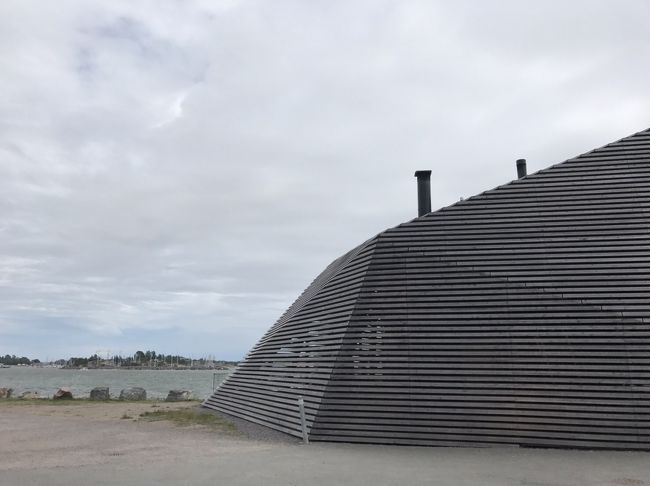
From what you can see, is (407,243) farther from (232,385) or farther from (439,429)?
(232,385)

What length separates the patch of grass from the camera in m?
13.3

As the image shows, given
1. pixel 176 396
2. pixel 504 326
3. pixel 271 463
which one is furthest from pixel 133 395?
pixel 504 326

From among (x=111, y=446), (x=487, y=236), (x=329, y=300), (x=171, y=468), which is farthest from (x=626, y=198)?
(x=111, y=446)

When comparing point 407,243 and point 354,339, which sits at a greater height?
point 407,243

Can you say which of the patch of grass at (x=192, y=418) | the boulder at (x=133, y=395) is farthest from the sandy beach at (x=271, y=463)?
the boulder at (x=133, y=395)

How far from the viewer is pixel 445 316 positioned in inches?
424

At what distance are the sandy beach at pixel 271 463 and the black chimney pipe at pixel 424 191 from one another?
780 centimetres

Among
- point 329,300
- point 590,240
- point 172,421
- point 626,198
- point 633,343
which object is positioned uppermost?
point 626,198

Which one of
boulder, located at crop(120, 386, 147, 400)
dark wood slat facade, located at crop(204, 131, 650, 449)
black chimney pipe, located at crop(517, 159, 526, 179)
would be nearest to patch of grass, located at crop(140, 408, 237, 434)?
dark wood slat facade, located at crop(204, 131, 650, 449)

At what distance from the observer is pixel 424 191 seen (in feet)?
51.1

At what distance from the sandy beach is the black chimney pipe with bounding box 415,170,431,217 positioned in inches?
307

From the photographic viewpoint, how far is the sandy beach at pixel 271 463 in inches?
273

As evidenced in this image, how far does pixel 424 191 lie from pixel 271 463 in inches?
389

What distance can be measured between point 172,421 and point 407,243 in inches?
329
